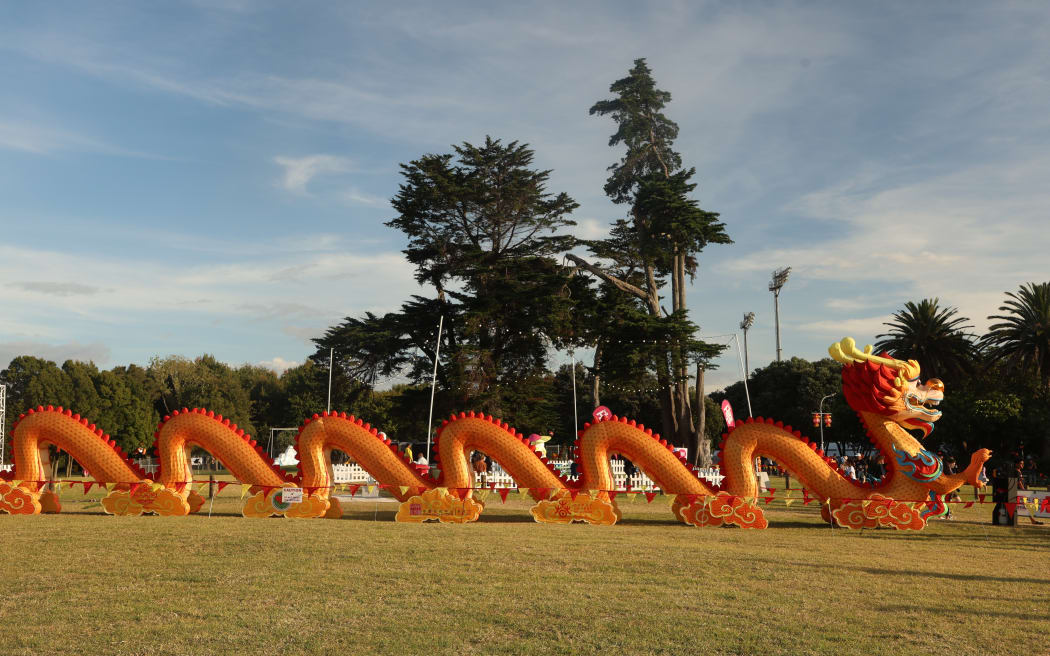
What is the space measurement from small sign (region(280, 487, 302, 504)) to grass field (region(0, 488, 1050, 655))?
1.95m

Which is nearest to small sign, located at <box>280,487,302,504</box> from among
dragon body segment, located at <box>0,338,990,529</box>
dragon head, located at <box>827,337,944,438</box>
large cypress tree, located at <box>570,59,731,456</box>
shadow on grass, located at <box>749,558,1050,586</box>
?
dragon body segment, located at <box>0,338,990,529</box>

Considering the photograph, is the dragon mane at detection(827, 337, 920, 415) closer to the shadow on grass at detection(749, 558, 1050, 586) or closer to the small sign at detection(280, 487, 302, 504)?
the shadow on grass at detection(749, 558, 1050, 586)

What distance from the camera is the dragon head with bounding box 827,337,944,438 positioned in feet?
47.6

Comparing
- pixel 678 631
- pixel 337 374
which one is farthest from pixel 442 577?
pixel 337 374

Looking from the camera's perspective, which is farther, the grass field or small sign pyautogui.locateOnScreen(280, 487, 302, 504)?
small sign pyautogui.locateOnScreen(280, 487, 302, 504)

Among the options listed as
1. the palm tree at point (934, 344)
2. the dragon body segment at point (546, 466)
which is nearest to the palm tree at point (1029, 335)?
the palm tree at point (934, 344)

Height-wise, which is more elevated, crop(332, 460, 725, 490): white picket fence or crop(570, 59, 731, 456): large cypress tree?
crop(570, 59, 731, 456): large cypress tree

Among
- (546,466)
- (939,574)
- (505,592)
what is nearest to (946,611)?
(939,574)

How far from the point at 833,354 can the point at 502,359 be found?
20.3m

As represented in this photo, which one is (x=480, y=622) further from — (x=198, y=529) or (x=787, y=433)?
(x=787, y=433)

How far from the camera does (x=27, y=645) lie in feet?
19.7

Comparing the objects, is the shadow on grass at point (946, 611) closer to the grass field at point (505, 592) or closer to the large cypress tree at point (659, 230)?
the grass field at point (505, 592)

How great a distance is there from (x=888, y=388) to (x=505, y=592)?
9.24 metres

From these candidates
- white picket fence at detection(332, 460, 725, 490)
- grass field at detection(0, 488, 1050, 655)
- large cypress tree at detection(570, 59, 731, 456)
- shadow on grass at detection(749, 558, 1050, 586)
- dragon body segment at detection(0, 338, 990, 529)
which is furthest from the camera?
large cypress tree at detection(570, 59, 731, 456)
